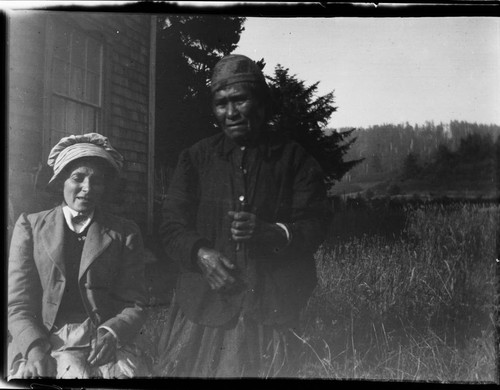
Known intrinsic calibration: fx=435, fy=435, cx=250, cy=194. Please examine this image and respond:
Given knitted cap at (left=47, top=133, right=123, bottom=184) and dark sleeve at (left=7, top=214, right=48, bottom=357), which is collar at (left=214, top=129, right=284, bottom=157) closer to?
knitted cap at (left=47, top=133, right=123, bottom=184)

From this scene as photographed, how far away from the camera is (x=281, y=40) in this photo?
3320 millimetres

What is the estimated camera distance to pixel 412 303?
333cm

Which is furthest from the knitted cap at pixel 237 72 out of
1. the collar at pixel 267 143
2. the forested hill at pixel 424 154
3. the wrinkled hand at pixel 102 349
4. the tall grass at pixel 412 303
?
the wrinkled hand at pixel 102 349

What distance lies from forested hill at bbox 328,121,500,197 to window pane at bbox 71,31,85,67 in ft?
6.86

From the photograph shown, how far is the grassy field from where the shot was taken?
10.8ft

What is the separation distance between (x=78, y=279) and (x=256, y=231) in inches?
55.4

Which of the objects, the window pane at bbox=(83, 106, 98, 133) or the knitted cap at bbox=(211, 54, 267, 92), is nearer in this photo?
the knitted cap at bbox=(211, 54, 267, 92)

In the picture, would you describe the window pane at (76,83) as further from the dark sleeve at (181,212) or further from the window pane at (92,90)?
the dark sleeve at (181,212)

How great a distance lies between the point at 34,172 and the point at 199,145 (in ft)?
4.31

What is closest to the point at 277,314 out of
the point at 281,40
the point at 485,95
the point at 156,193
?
the point at 156,193

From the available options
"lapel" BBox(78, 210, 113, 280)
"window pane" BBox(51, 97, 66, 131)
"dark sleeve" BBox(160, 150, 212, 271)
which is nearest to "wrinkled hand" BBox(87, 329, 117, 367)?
"lapel" BBox(78, 210, 113, 280)

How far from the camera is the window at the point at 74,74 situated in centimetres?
338

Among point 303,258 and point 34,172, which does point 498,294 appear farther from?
point 34,172

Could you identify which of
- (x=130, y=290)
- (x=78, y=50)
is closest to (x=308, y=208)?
(x=130, y=290)
